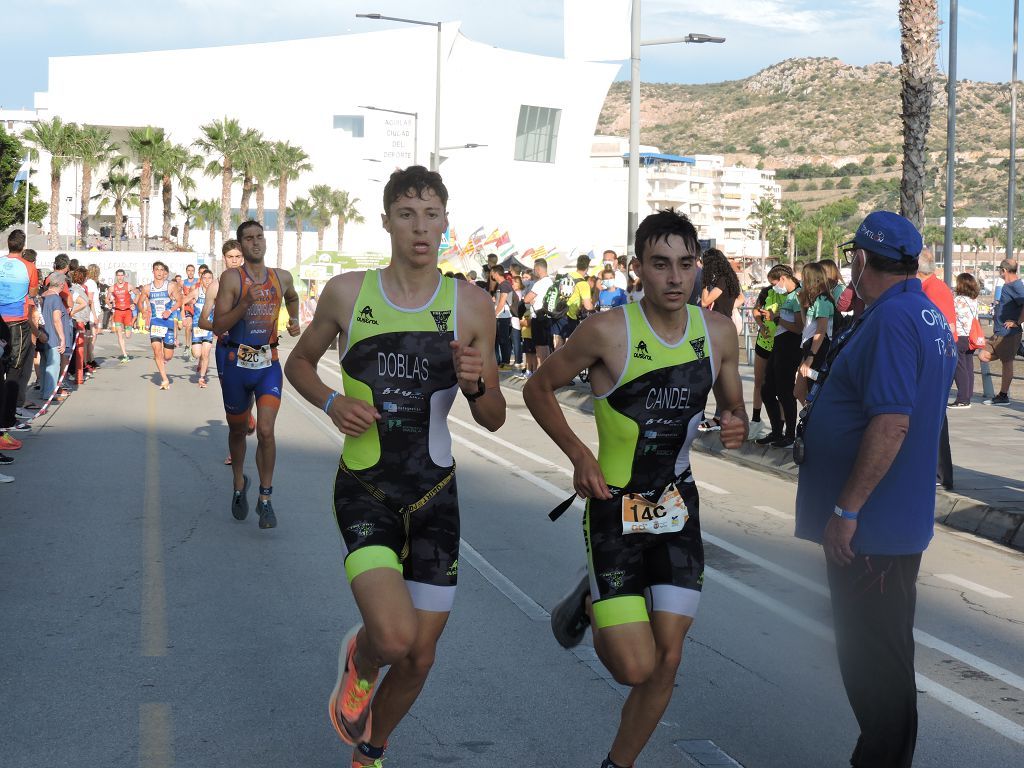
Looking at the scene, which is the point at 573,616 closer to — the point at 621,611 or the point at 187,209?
the point at 621,611

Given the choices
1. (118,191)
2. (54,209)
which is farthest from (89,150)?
(54,209)

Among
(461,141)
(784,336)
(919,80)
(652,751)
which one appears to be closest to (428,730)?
(652,751)

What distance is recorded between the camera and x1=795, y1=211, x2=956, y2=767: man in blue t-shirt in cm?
414

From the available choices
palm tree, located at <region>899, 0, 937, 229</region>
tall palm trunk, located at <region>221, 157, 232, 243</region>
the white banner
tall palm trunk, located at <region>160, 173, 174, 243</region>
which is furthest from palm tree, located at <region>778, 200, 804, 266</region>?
palm tree, located at <region>899, 0, 937, 229</region>

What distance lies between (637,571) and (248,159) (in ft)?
259

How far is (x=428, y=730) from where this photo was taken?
5.00 metres

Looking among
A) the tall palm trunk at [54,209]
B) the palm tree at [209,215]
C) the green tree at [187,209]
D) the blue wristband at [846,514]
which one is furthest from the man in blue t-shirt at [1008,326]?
the green tree at [187,209]

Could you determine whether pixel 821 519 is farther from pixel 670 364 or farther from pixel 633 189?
pixel 633 189

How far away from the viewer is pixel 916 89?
1650cm

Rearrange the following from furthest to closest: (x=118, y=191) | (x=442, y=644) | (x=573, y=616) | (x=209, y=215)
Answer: (x=209, y=215) < (x=118, y=191) < (x=442, y=644) < (x=573, y=616)

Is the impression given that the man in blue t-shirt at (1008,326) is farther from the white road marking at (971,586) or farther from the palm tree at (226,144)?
the palm tree at (226,144)

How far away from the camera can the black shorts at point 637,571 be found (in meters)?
4.29

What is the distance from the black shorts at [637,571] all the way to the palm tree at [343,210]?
3287 inches

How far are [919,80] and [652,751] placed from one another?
13.7 m
